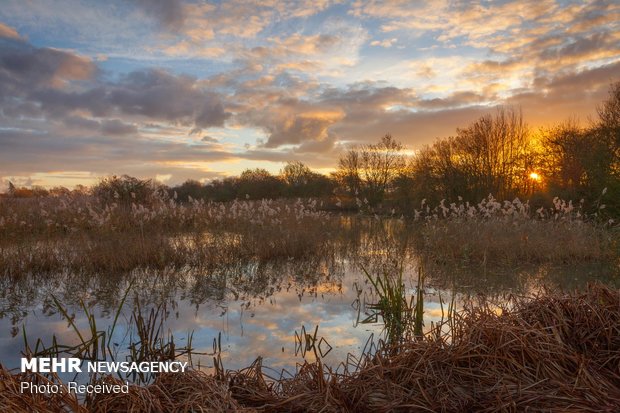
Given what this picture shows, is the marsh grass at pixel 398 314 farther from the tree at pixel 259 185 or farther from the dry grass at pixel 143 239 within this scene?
the tree at pixel 259 185

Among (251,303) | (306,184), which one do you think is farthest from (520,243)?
(306,184)

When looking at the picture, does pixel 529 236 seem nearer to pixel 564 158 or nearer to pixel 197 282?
pixel 197 282

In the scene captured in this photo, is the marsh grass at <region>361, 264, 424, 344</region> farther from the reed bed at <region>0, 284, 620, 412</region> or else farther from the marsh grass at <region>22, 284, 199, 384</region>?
the marsh grass at <region>22, 284, 199, 384</region>

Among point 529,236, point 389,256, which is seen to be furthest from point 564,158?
point 389,256

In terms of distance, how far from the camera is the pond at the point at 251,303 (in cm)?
448

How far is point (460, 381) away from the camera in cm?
271

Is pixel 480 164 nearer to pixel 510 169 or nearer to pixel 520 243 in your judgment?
pixel 510 169

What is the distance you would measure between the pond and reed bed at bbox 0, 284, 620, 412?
0.49 meters

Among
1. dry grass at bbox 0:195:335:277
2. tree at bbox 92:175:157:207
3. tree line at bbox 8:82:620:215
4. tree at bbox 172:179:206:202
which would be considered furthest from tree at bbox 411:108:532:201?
tree at bbox 172:179:206:202

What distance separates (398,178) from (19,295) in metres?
21.9

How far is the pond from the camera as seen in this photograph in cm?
448

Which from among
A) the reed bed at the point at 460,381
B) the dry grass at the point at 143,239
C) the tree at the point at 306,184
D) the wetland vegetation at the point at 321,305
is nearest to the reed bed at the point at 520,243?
the wetland vegetation at the point at 321,305

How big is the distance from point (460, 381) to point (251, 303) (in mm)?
4058

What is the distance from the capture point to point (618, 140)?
51.4 ft
